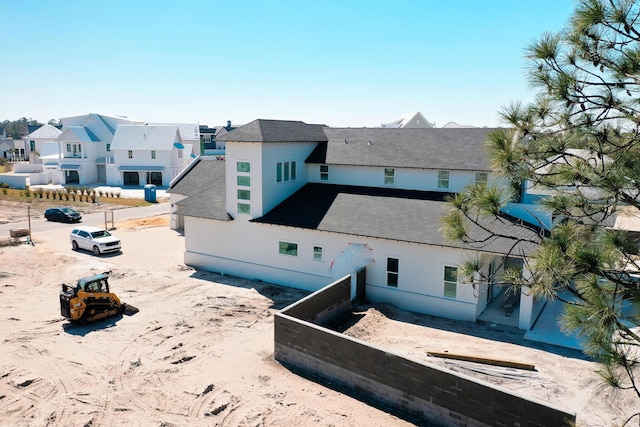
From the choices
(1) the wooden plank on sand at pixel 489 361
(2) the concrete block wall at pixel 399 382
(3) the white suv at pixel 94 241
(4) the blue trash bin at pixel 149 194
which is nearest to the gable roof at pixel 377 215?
(1) the wooden plank on sand at pixel 489 361

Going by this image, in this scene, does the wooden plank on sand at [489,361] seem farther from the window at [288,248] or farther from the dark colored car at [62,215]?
the dark colored car at [62,215]

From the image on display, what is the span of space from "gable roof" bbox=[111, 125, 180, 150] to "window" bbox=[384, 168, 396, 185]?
4143 cm

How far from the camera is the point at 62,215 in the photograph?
3984 centimetres

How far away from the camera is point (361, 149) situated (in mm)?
28219

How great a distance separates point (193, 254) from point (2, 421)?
1497 centimetres

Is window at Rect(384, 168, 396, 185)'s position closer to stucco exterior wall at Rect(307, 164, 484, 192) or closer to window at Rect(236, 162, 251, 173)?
stucco exterior wall at Rect(307, 164, 484, 192)

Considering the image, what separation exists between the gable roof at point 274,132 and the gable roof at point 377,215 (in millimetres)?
3306

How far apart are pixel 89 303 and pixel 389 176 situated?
53.2ft

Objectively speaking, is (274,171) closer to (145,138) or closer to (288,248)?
(288,248)

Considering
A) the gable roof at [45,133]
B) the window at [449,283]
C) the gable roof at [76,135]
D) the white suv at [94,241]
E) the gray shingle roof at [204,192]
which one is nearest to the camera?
the window at [449,283]

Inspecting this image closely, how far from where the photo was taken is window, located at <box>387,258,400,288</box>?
2106 cm

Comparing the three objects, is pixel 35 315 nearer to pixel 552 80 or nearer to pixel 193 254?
pixel 193 254

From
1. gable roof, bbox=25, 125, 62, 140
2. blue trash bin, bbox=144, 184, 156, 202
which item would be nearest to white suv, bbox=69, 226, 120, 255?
blue trash bin, bbox=144, 184, 156, 202

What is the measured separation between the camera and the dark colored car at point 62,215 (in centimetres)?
3975
